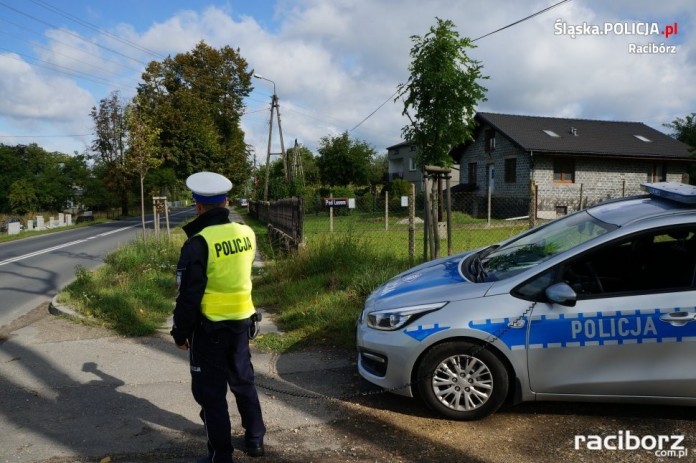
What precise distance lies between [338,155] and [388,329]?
136 feet

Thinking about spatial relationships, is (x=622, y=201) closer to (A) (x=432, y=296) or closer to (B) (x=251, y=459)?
(A) (x=432, y=296)

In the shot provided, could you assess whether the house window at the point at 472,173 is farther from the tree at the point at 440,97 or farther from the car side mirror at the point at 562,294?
the car side mirror at the point at 562,294

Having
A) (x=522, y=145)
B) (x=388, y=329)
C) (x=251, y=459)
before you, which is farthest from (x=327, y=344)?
(x=522, y=145)

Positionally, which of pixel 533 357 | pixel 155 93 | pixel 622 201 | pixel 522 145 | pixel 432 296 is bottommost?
pixel 533 357

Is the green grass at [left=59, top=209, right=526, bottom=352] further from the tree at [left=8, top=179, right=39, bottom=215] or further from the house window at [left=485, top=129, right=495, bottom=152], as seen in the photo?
the tree at [left=8, top=179, right=39, bottom=215]

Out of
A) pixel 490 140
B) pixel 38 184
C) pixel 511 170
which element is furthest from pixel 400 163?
pixel 38 184

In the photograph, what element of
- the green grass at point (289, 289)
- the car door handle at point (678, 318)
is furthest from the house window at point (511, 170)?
the car door handle at point (678, 318)

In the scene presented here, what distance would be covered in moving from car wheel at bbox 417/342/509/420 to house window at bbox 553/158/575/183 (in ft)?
92.0

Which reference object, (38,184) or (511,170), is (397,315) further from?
(38,184)

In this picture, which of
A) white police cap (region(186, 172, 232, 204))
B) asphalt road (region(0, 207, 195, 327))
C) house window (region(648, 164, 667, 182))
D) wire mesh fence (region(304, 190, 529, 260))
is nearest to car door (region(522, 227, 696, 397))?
white police cap (region(186, 172, 232, 204))

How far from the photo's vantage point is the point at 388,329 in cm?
393

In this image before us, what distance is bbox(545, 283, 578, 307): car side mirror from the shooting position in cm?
350

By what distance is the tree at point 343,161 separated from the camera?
44.7 metres

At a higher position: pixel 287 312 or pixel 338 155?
pixel 338 155
